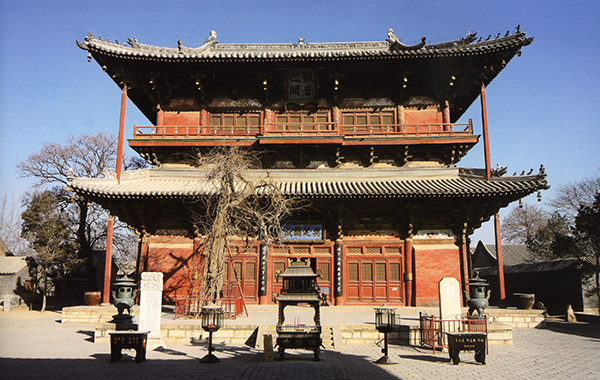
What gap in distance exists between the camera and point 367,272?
1891 centimetres

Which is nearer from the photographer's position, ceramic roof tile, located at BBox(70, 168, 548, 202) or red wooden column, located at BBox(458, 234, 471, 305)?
ceramic roof tile, located at BBox(70, 168, 548, 202)

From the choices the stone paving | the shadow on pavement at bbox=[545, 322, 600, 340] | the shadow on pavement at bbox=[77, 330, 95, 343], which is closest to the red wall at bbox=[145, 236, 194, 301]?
the shadow on pavement at bbox=[77, 330, 95, 343]

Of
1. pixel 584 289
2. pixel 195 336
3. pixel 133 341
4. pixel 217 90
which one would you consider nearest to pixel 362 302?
pixel 195 336

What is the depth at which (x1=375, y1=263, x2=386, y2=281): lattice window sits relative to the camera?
18859 mm

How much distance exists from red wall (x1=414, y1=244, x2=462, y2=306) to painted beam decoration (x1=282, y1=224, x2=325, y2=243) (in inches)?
179

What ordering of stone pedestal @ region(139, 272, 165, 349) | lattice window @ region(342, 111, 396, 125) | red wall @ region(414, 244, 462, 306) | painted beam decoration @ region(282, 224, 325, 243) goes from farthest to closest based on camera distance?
lattice window @ region(342, 111, 396, 125) < painted beam decoration @ region(282, 224, 325, 243) < red wall @ region(414, 244, 462, 306) < stone pedestal @ region(139, 272, 165, 349)

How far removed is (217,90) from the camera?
21.4 meters

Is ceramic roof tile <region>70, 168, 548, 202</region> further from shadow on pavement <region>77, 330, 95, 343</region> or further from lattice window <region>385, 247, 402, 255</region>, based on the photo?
shadow on pavement <region>77, 330, 95, 343</region>

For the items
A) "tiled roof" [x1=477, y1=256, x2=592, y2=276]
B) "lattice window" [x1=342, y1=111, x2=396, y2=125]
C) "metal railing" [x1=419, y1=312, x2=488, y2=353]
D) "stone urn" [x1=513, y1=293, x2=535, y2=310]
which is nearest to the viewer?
"metal railing" [x1=419, y1=312, x2=488, y2=353]

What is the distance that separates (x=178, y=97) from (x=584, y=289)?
27.8m

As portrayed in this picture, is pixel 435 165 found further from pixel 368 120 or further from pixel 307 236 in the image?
pixel 307 236

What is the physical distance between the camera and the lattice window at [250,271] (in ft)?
61.7

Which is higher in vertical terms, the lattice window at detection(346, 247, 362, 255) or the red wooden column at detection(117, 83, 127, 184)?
the red wooden column at detection(117, 83, 127, 184)

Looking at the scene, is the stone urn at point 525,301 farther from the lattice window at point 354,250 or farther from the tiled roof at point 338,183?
the lattice window at point 354,250
